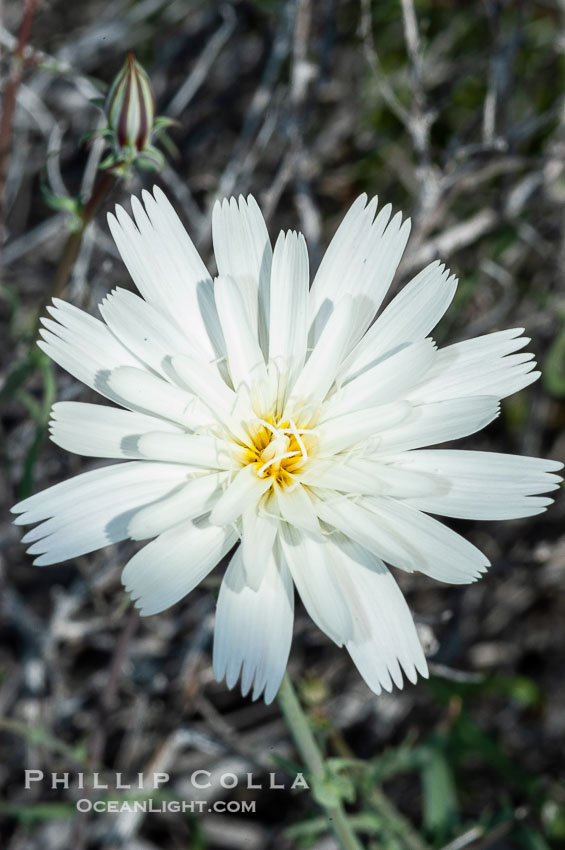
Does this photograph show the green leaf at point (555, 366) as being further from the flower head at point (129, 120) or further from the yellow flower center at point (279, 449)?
the flower head at point (129, 120)

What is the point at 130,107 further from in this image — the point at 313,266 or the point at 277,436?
the point at 313,266

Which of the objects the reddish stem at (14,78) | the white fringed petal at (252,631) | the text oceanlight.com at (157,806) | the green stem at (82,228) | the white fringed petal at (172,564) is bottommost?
the text oceanlight.com at (157,806)

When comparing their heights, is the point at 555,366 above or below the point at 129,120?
below

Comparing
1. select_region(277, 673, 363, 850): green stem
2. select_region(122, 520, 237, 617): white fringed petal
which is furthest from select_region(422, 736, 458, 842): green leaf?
select_region(122, 520, 237, 617): white fringed petal

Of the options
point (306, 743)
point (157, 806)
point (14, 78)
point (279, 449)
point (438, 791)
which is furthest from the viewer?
point (157, 806)

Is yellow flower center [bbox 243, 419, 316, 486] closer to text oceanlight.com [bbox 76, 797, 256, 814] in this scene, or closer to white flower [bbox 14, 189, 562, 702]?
white flower [bbox 14, 189, 562, 702]

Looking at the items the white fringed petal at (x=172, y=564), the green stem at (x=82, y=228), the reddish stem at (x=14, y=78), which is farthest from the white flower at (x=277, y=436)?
the reddish stem at (x=14, y=78)

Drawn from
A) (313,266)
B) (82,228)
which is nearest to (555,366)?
(313,266)
